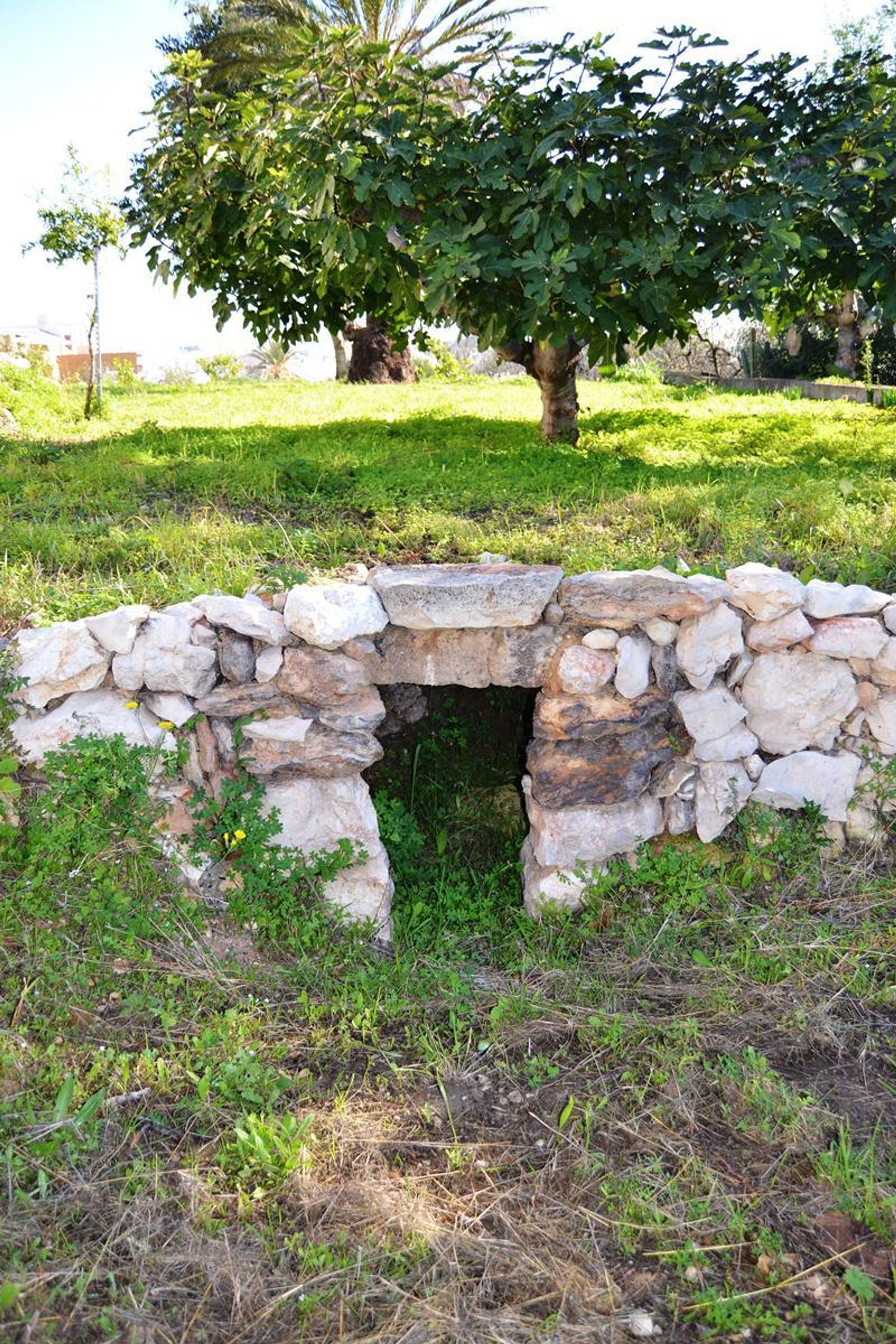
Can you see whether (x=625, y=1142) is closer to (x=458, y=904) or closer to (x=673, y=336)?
(x=458, y=904)

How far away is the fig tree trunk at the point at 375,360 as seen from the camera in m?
12.6

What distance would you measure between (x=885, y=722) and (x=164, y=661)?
8.84 feet

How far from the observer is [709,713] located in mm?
3783

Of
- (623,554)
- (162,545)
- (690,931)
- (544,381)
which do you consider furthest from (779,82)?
(690,931)

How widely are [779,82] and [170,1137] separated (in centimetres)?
574

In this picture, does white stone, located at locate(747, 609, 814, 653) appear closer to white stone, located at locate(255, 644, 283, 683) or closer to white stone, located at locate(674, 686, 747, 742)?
white stone, located at locate(674, 686, 747, 742)

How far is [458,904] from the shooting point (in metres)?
3.92

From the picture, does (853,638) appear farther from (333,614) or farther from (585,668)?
(333,614)

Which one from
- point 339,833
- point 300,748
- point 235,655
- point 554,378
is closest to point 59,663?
point 235,655

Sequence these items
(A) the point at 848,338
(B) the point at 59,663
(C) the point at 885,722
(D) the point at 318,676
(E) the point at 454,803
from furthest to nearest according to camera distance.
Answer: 1. (A) the point at 848,338
2. (E) the point at 454,803
3. (C) the point at 885,722
4. (D) the point at 318,676
5. (B) the point at 59,663

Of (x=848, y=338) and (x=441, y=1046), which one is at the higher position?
(x=848, y=338)

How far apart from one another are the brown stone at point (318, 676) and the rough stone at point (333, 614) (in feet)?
0.17

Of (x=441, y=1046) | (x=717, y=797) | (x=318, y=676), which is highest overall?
(x=318, y=676)

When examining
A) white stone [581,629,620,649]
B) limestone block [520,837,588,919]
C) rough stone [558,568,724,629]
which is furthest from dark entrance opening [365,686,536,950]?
rough stone [558,568,724,629]
